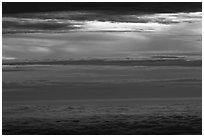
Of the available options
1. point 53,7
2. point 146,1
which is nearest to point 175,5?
point 146,1

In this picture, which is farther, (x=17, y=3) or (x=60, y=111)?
(x=60, y=111)

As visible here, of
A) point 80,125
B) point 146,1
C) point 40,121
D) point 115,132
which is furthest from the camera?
point 40,121

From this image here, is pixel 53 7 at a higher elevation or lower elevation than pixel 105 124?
higher

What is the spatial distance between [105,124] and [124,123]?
34 centimetres

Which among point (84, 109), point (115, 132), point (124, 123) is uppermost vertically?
point (84, 109)

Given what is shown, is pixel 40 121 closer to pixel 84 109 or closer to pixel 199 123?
pixel 84 109

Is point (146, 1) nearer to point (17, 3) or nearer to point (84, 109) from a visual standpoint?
point (17, 3)

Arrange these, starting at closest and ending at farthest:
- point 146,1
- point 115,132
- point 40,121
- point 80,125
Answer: point 146,1, point 115,132, point 80,125, point 40,121

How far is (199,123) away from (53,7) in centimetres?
298

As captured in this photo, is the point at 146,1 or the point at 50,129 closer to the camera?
the point at 146,1

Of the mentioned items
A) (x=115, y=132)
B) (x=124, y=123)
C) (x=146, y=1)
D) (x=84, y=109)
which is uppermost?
(x=146, y=1)

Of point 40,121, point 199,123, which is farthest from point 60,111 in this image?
point 199,123

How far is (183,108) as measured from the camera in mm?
6992

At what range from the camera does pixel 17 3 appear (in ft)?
18.4
